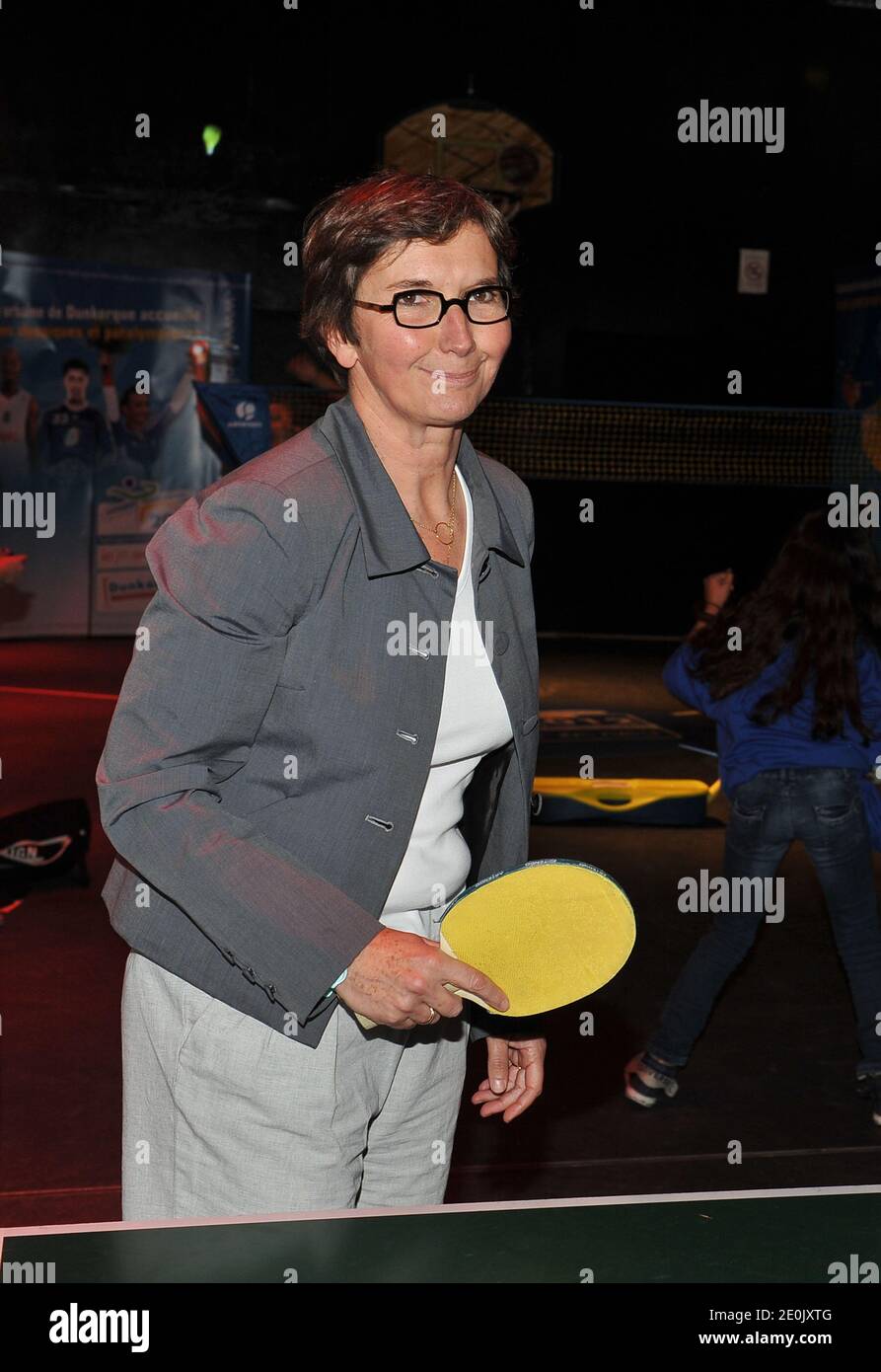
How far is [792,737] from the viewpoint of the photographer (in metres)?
4.21

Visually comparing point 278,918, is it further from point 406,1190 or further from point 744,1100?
point 744,1100

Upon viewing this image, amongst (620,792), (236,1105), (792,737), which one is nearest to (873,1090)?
(792,737)

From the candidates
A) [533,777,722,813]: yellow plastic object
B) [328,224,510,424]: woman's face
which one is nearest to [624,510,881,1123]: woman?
[328,224,510,424]: woman's face

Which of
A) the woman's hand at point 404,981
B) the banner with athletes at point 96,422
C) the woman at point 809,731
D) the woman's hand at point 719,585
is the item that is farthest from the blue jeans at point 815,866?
the banner with athletes at point 96,422

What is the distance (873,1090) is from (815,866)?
768 millimetres

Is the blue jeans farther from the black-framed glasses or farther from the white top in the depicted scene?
the black-framed glasses

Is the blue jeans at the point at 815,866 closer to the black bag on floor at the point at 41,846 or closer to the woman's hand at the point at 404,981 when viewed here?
the woman's hand at the point at 404,981

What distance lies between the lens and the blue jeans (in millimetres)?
4207

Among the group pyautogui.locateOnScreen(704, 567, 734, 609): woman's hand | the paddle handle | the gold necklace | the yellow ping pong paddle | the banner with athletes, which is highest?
the banner with athletes

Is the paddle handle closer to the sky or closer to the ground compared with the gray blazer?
closer to the ground

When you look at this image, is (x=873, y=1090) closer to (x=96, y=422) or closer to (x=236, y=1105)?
(x=236, y=1105)

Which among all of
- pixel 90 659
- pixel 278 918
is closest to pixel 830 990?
pixel 278 918

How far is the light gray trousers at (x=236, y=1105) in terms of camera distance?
1802mm

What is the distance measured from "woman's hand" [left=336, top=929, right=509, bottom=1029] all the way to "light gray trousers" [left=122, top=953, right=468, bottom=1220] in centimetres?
18
